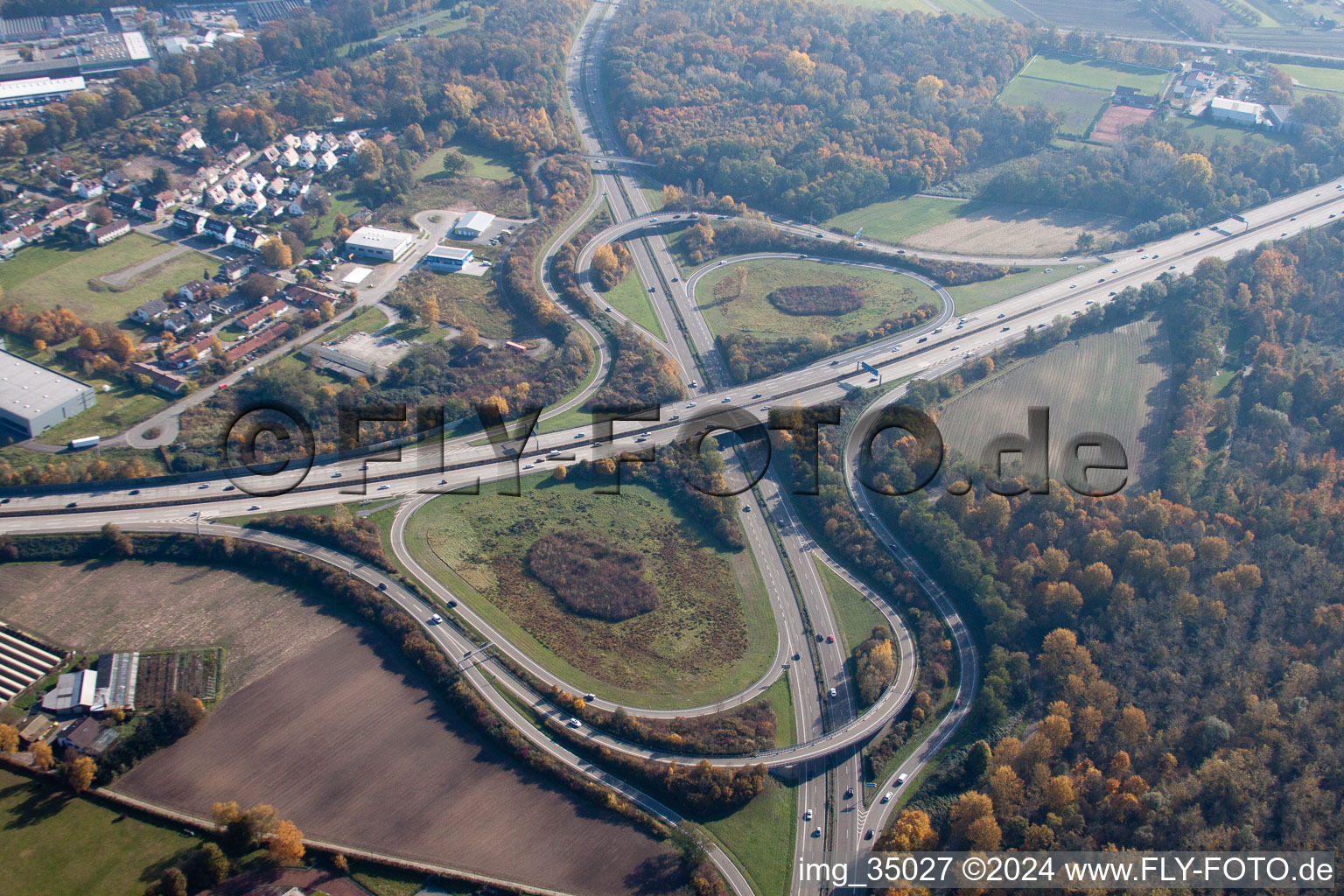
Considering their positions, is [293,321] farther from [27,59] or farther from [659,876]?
[27,59]

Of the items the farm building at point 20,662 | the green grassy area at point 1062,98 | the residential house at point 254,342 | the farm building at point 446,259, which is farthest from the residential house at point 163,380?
the green grassy area at point 1062,98

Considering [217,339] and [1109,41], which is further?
[1109,41]

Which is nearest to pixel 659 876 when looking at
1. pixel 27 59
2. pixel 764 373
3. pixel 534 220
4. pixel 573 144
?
pixel 764 373

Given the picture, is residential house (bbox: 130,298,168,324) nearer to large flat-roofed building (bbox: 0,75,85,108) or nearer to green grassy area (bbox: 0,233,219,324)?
green grassy area (bbox: 0,233,219,324)

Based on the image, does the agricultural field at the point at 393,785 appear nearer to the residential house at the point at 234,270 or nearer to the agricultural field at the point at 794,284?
the residential house at the point at 234,270

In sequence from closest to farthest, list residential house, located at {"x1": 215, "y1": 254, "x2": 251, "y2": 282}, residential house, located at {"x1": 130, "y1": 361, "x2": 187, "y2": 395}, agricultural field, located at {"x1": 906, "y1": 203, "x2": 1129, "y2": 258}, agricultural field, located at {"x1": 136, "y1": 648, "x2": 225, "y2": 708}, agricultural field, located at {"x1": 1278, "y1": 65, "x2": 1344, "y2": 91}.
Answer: agricultural field, located at {"x1": 136, "y1": 648, "x2": 225, "y2": 708}, residential house, located at {"x1": 130, "y1": 361, "x2": 187, "y2": 395}, residential house, located at {"x1": 215, "y1": 254, "x2": 251, "y2": 282}, agricultural field, located at {"x1": 906, "y1": 203, "x2": 1129, "y2": 258}, agricultural field, located at {"x1": 1278, "y1": 65, "x2": 1344, "y2": 91}

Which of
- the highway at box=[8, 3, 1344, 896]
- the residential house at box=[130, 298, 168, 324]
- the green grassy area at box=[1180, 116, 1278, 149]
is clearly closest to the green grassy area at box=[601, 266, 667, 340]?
the highway at box=[8, 3, 1344, 896]

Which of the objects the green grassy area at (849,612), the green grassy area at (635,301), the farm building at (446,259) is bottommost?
the green grassy area at (849,612)
